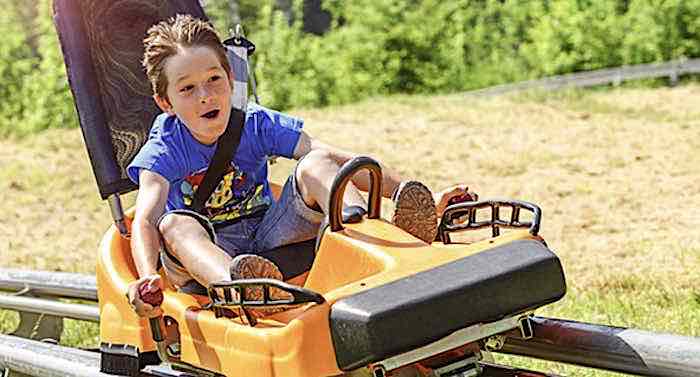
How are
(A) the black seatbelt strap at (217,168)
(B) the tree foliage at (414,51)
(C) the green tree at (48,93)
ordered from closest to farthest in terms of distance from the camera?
(A) the black seatbelt strap at (217,168)
(B) the tree foliage at (414,51)
(C) the green tree at (48,93)

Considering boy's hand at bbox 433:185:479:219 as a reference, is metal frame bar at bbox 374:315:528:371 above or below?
below

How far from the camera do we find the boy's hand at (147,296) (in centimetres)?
289

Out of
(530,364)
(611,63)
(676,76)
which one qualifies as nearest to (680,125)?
(676,76)

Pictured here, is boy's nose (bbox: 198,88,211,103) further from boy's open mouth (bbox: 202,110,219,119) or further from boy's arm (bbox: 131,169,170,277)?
boy's arm (bbox: 131,169,170,277)

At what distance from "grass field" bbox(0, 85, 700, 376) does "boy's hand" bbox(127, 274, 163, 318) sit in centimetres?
140

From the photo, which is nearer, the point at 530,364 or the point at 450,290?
the point at 450,290

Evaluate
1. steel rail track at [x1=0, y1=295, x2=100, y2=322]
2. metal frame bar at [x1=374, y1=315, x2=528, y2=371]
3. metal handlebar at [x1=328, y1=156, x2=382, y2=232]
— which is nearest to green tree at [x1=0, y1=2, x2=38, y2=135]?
steel rail track at [x1=0, y1=295, x2=100, y2=322]

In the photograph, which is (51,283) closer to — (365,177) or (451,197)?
(365,177)

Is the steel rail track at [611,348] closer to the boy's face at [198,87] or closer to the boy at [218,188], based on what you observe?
the boy at [218,188]

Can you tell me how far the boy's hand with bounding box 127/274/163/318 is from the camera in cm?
289

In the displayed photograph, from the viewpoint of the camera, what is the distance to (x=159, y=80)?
3.34 meters

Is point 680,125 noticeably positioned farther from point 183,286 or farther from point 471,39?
point 471,39

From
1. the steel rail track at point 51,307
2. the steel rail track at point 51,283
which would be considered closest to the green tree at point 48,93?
the steel rail track at point 51,283

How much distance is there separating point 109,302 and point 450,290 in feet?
4.27
